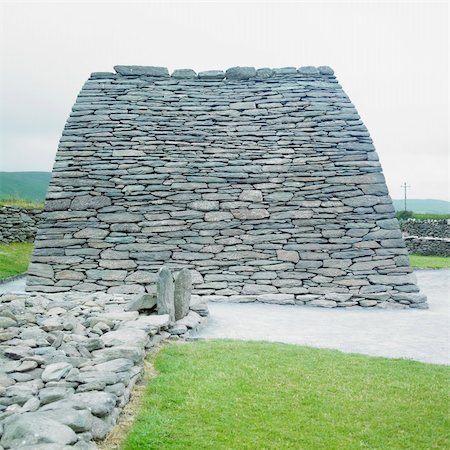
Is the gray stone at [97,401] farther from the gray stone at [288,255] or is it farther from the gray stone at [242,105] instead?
the gray stone at [242,105]

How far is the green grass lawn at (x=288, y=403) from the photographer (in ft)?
13.8

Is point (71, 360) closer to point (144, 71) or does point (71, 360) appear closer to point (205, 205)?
point (205, 205)

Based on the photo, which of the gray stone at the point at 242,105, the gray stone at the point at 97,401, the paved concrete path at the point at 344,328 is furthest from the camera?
the gray stone at the point at 242,105

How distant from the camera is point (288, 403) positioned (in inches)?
193

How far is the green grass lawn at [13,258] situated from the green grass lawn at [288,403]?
34.3 ft

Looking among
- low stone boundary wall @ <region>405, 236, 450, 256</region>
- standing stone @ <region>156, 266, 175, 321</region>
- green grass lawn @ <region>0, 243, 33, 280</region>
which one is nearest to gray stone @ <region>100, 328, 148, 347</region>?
standing stone @ <region>156, 266, 175, 321</region>

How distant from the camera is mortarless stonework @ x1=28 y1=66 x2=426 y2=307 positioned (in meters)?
11.2

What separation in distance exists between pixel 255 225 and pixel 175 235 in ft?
5.87

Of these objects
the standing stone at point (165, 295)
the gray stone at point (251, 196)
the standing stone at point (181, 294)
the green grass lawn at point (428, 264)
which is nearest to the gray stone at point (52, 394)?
the standing stone at point (165, 295)

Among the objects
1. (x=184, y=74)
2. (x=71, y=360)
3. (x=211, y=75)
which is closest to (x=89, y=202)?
(x=184, y=74)

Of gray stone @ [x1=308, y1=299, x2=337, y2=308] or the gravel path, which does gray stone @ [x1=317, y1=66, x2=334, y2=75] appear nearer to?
gray stone @ [x1=308, y1=299, x2=337, y2=308]

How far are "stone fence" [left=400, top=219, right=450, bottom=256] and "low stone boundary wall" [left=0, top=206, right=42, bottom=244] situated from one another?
56.4 feet

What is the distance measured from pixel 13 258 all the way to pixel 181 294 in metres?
11.4

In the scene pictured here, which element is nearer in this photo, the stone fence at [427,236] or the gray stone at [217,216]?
the gray stone at [217,216]
